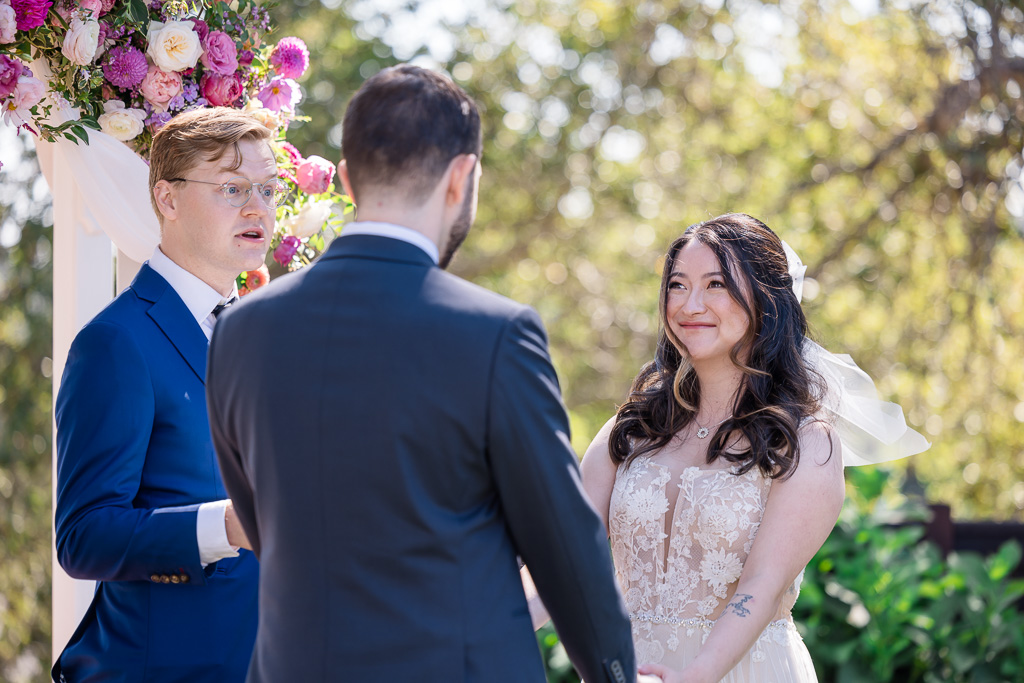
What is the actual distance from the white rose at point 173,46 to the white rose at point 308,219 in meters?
0.55

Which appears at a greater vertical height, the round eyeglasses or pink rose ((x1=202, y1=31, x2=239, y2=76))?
pink rose ((x1=202, y1=31, x2=239, y2=76))

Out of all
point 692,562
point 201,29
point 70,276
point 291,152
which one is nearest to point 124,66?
point 201,29

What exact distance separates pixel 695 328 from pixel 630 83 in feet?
23.3

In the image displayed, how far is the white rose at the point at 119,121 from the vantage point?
111 inches

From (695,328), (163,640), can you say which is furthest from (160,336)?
(695,328)

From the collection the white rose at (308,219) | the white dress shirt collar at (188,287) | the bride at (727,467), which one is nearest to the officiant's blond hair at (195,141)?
the white dress shirt collar at (188,287)

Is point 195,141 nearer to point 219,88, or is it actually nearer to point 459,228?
point 219,88

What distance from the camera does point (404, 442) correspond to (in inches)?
58.1

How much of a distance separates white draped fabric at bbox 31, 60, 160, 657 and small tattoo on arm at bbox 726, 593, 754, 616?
1.94 metres

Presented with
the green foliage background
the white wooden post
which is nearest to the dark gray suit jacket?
the white wooden post

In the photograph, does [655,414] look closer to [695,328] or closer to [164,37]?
[695,328]

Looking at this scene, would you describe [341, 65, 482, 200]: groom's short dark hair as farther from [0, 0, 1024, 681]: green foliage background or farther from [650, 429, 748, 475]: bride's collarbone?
[0, 0, 1024, 681]: green foliage background

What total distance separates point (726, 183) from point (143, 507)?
8810 mm

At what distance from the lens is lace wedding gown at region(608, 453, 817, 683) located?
8.63 feet
